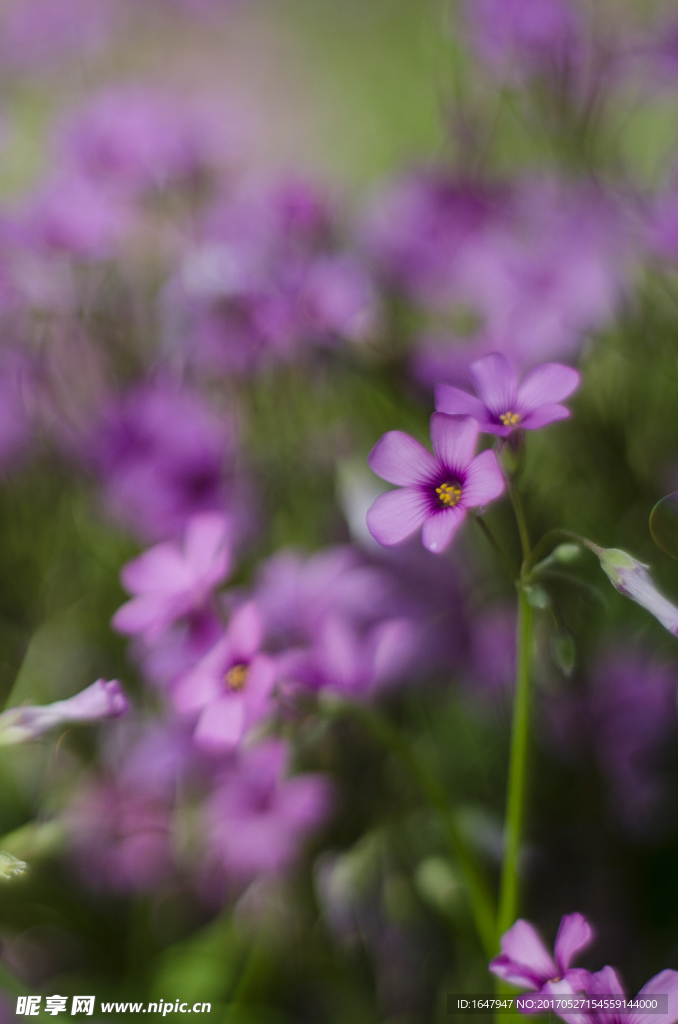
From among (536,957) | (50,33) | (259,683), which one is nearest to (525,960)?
(536,957)

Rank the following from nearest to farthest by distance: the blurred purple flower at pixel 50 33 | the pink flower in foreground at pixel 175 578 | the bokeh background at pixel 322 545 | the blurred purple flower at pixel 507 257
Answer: the pink flower in foreground at pixel 175 578 < the bokeh background at pixel 322 545 < the blurred purple flower at pixel 507 257 < the blurred purple flower at pixel 50 33

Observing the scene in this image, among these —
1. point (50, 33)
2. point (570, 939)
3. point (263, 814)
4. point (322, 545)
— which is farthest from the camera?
point (50, 33)

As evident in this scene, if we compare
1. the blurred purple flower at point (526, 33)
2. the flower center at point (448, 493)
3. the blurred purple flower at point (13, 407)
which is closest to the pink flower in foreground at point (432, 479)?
the flower center at point (448, 493)

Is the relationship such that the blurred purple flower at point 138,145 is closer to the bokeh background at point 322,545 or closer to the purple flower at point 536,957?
the bokeh background at point 322,545

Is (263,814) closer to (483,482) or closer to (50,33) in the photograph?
(483,482)

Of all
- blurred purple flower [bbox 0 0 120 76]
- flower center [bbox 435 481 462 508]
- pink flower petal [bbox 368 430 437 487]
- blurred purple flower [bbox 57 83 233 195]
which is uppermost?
blurred purple flower [bbox 0 0 120 76]

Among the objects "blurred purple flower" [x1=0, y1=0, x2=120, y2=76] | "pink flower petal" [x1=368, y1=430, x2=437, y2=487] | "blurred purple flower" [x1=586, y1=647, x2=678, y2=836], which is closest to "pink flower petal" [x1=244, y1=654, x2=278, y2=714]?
"pink flower petal" [x1=368, y1=430, x2=437, y2=487]

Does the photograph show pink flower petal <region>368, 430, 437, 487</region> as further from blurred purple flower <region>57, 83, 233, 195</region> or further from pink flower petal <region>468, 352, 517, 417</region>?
blurred purple flower <region>57, 83, 233, 195</region>
